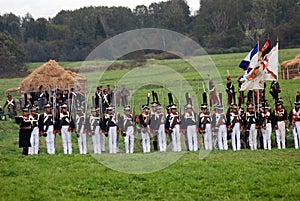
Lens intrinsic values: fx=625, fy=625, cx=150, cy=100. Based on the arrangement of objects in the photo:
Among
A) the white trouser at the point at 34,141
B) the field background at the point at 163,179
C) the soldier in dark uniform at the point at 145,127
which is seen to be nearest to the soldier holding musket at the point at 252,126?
the field background at the point at 163,179

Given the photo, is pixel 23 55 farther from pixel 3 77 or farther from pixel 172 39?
pixel 172 39

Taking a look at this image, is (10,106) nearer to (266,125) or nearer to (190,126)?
(190,126)

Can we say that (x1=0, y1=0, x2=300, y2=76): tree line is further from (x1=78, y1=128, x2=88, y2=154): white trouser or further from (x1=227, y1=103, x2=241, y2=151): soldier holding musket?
(x1=227, y1=103, x2=241, y2=151): soldier holding musket

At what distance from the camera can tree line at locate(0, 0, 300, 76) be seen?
229 feet

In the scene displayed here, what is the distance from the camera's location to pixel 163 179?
16750mm

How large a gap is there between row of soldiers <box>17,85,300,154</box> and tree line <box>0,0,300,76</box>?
41.8 meters

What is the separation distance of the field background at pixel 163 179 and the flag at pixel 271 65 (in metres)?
3.60

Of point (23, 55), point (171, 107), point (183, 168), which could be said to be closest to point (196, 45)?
point (23, 55)

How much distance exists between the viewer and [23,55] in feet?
221

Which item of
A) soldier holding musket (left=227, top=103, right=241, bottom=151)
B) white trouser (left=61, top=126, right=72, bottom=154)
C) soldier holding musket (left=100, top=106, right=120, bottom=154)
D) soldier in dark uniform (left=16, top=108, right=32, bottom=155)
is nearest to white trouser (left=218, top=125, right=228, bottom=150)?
soldier holding musket (left=227, top=103, right=241, bottom=151)

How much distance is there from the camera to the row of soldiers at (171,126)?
2344cm

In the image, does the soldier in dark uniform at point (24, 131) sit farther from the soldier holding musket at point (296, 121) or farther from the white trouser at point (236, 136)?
the soldier holding musket at point (296, 121)

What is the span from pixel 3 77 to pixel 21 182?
156ft

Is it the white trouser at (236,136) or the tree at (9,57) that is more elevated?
the tree at (9,57)
